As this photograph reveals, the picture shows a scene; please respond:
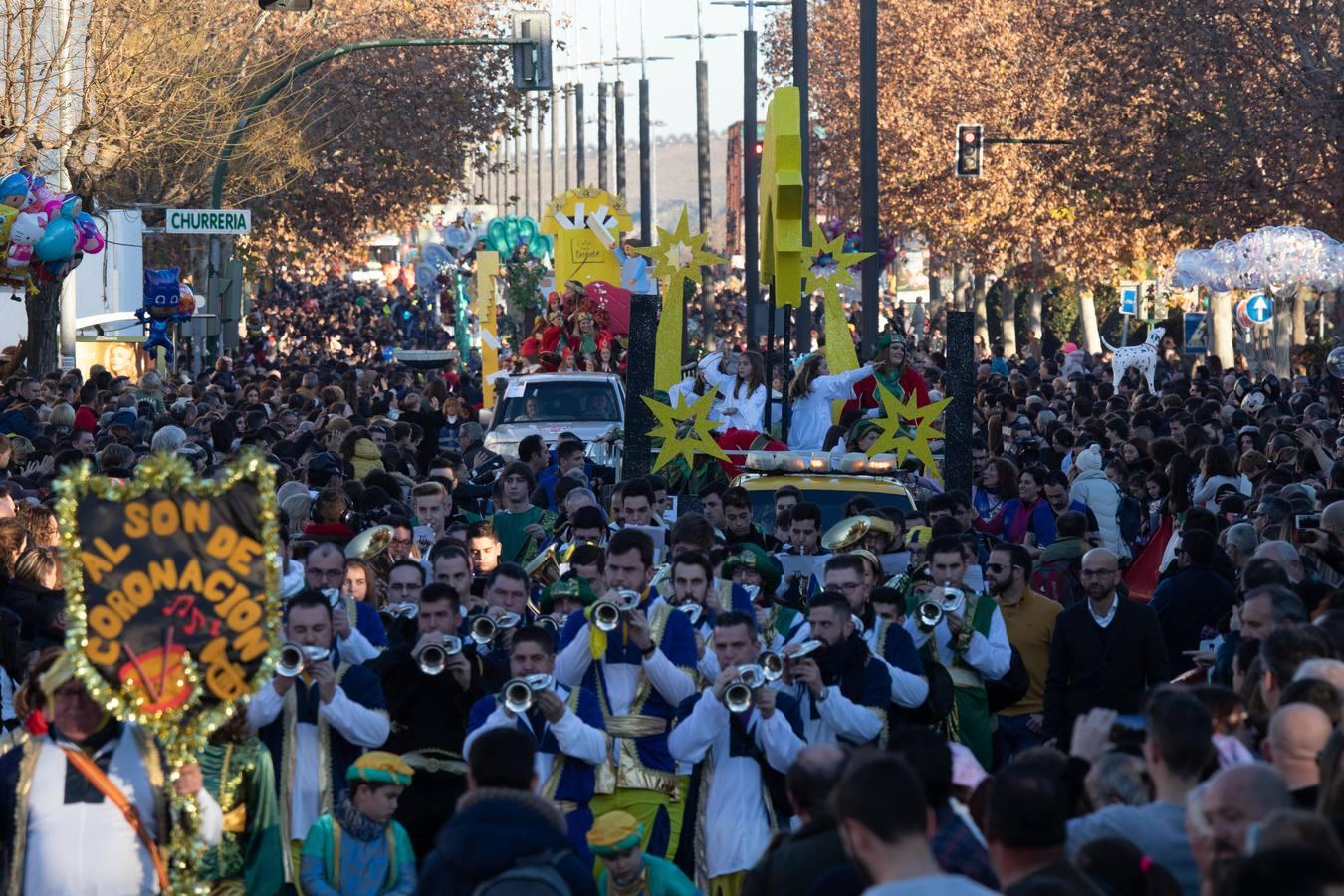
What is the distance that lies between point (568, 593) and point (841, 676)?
1.49 m

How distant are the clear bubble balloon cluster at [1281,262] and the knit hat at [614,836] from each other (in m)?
26.0

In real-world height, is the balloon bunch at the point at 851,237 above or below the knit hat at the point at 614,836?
above

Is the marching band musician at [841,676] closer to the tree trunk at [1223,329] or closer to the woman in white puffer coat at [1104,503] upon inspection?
the woman in white puffer coat at [1104,503]

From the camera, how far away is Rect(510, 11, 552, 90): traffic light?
2623 centimetres

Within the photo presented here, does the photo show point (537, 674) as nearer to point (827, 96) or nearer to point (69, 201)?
point (69, 201)

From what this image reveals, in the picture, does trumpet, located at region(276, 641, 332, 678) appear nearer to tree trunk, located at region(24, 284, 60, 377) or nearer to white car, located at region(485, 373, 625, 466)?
white car, located at region(485, 373, 625, 466)

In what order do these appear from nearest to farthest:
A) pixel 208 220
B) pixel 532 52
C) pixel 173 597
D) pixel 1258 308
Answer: pixel 173 597 → pixel 532 52 → pixel 208 220 → pixel 1258 308

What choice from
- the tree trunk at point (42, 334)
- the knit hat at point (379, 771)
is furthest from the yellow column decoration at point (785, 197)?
the tree trunk at point (42, 334)

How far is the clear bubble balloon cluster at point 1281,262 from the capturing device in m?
32.0

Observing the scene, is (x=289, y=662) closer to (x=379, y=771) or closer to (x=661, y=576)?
(x=379, y=771)

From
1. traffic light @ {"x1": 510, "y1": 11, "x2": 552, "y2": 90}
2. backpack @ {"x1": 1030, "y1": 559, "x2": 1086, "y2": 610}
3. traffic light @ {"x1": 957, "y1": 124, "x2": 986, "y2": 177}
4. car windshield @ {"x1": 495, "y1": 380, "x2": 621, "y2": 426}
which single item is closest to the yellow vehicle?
backpack @ {"x1": 1030, "y1": 559, "x2": 1086, "y2": 610}

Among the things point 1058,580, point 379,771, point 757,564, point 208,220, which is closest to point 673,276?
point 1058,580

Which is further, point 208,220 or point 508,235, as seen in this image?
point 508,235

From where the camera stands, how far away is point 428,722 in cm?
918
